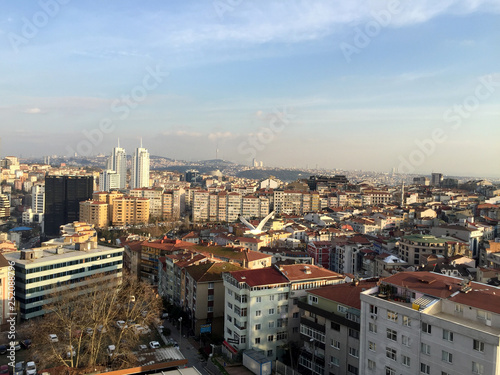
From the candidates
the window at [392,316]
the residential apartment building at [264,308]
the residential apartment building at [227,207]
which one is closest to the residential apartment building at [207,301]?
the residential apartment building at [264,308]

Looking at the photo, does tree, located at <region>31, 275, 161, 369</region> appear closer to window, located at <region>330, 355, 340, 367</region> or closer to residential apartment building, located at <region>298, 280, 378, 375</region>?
residential apartment building, located at <region>298, 280, 378, 375</region>

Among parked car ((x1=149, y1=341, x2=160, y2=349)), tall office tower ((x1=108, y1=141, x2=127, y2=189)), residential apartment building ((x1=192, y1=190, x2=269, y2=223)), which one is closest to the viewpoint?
parked car ((x1=149, y1=341, x2=160, y2=349))

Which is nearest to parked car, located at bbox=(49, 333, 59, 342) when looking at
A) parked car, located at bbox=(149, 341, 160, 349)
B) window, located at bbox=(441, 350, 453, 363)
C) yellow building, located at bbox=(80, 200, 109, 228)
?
parked car, located at bbox=(149, 341, 160, 349)

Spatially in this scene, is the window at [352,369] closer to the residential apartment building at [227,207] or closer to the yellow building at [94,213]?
the residential apartment building at [227,207]

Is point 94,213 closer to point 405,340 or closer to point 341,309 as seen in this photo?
point 341,309

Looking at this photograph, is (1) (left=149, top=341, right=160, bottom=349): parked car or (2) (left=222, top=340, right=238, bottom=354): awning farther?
(1) (left=149, top=341, right=160, bottom=349): parked car

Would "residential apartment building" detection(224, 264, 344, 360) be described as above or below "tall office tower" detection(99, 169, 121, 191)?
below

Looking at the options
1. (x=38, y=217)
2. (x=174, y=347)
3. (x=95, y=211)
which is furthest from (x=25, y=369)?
(x=38, y=217)
